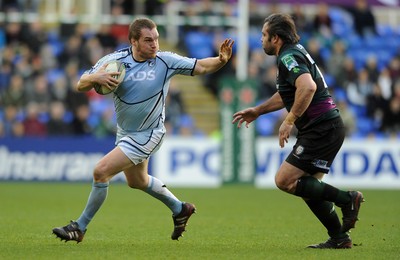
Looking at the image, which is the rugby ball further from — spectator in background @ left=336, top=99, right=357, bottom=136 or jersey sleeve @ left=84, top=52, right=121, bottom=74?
spectator in background @ left=336, top=99, right=357, bottom=136

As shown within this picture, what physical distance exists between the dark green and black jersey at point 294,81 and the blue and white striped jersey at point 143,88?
1.06 meters

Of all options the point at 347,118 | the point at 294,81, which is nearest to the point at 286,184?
the point at 294,81

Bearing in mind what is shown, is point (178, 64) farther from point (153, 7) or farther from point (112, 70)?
point (153, 7)

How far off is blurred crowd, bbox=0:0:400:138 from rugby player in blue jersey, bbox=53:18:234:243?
12603 mm

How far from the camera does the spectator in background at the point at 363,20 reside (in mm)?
25425

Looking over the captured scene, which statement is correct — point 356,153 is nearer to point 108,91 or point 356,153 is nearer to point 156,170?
point 156,170

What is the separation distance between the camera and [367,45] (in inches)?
1041

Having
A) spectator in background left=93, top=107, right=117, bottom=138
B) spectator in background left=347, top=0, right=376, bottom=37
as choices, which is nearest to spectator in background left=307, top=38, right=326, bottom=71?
spectator in background left=347, top=0, right=376, bottom=37

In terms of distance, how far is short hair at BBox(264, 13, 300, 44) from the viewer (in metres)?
9.10

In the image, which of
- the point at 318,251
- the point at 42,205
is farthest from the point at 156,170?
the point at 318,251

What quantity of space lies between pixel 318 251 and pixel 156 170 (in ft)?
40.9

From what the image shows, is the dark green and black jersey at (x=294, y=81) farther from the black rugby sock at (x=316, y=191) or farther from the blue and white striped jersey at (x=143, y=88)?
the blue and white striped jersey at (x=143, y=88)

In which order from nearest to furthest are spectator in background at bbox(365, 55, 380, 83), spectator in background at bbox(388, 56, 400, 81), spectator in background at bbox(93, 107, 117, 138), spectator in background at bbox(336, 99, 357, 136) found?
spectator in background at bbox(93, 107, 117, 138) → spectator in background at bbox(336, 99, 357, 136) → spectator in background at bbox(365, 55, 380, 83) → spectator in background at bbox(388, 56, 400, 81)

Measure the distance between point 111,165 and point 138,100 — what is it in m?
0.78
